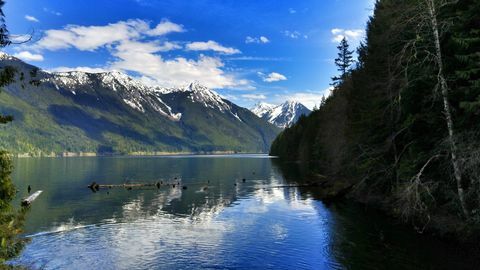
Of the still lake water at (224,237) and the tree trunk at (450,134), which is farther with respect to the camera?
the still lake water at (224,237)

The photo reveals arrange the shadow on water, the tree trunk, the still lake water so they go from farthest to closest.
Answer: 1. the still lake water
2. the shadow on water
3. the tree trunk

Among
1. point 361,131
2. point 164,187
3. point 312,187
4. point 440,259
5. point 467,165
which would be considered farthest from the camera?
point 164,187

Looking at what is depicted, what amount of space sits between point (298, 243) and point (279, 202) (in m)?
26.2

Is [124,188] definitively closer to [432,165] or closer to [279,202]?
[279,202]

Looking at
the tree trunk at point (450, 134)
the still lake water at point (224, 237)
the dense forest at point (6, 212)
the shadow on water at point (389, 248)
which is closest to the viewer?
the dense forest at point (6, 212)

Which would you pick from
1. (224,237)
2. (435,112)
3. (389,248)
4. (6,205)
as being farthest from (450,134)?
(6,205)

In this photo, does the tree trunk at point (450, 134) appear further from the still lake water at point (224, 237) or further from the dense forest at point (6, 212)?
the dense forest at point (6, 212)

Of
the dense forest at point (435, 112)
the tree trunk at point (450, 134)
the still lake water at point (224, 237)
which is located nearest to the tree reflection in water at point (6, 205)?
the still lake water at point (224, 237)

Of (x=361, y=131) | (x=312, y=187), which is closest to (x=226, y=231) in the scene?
(x=361, y=131)

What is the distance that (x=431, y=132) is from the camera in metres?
32.9

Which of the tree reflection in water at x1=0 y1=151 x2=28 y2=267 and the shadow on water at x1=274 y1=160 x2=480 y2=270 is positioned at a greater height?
the tree reflection in water at x1=0 y1=151 x2=28 y2=267

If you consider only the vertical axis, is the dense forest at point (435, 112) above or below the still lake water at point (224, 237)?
above

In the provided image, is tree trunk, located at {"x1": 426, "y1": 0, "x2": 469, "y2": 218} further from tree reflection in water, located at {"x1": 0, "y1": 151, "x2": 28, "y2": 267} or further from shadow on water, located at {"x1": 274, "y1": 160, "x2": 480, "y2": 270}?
tree reflection in water, located at {"x1": 0, "y1": 151, "x2": 28, "y2": 267}

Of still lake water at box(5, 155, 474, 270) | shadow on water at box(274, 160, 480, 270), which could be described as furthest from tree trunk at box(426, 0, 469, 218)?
still lake water at box(5, 155, 474, 270)
